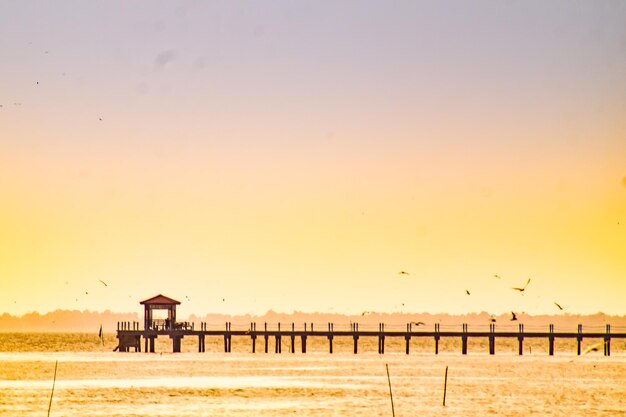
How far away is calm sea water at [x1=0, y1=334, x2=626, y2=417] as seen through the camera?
59.8 meters

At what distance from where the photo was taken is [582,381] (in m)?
85.7

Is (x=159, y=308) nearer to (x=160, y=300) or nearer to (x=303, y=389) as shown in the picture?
(x=160, y=300)

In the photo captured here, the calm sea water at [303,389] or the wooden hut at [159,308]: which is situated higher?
the wooden hut at [159,308]

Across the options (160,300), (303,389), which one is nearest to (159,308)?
(160,300)

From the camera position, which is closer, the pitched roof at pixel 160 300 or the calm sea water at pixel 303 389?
the calm sea water at pixel 303 389

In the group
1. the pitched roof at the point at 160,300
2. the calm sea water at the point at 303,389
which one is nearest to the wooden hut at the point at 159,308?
the pitched roof at the point at 160,300

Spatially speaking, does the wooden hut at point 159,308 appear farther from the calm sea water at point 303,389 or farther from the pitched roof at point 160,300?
the calm sea water at point 303,389

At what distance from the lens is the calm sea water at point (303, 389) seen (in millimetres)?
59844

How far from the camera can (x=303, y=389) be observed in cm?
7306

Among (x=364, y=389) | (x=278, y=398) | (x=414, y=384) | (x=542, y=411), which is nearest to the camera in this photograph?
(x=542, y=411)

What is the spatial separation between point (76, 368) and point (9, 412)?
4403 centimetres

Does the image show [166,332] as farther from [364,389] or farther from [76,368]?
[364,389]

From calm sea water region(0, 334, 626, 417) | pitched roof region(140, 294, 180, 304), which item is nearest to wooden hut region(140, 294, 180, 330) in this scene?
pitched roof region(140, 294, 180, 304)

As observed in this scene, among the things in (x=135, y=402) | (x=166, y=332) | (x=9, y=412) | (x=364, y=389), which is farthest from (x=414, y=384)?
(x=166, y=332)
